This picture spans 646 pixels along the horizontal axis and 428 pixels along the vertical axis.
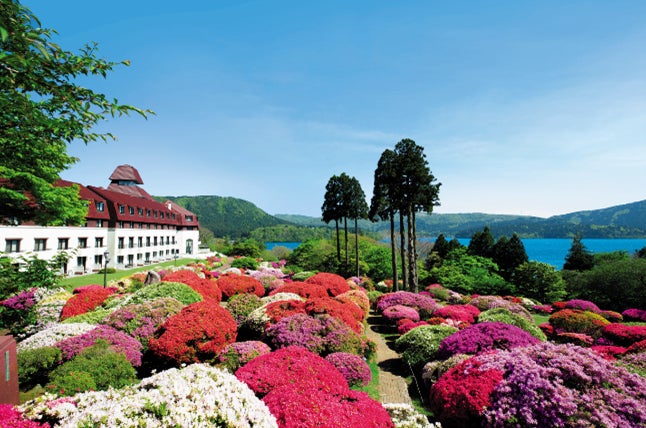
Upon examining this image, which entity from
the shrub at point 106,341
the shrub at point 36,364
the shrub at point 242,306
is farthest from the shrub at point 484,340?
the shrub at point 36,364

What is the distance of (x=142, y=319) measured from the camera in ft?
39.2

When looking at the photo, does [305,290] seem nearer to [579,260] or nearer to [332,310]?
[332,310]

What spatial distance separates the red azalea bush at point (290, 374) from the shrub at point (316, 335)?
2.66 meters

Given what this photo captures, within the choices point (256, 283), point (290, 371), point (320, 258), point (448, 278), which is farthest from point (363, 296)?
point (320, 258)

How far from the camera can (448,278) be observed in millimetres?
36500

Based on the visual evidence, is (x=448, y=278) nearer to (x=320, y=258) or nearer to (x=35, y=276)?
(x=320, y=258)

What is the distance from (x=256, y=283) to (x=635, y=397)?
20293 millimetres

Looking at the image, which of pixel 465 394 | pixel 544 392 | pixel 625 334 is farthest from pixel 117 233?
pixel 625 334

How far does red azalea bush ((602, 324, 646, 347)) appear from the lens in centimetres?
1362

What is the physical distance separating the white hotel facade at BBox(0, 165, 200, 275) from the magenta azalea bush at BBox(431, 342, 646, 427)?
1079 inches

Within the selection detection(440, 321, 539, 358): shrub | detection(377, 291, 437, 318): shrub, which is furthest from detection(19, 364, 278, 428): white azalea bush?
detection(377, 291, 437, 318): shrub

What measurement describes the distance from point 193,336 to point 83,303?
415 inches

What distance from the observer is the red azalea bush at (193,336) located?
9.93 m

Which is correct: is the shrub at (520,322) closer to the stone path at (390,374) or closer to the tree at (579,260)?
the stone path at (390,374)
